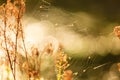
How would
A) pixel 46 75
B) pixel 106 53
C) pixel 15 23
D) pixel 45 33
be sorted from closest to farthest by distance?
1. pixel 15 23
2. pixel 46 75
3. pixel 45 33
4. pixel 106 53

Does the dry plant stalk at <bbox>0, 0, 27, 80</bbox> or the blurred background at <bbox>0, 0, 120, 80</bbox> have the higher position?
the dry plant stalk at <bbox>0, 0, 27, 80</bbox>

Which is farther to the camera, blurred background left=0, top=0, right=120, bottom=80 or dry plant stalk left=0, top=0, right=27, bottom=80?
blurred background left=0, top=0, right=120, bottom=80

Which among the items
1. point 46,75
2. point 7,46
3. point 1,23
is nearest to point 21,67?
point 7,46

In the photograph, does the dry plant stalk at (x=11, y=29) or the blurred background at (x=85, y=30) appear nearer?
the dry plant stalk at (x=11, y=29)

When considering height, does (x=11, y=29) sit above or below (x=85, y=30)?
above

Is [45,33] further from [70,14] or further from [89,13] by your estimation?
[89,13]

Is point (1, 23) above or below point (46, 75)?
above

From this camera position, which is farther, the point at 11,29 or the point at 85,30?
the point at 85,30

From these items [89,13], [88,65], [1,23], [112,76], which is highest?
[1,23]
